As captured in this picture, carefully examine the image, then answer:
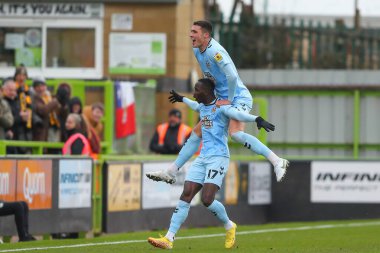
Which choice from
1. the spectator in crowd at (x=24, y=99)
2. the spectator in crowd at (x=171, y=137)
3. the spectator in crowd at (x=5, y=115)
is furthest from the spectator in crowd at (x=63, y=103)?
the spectator in crowd at (x=171, y=137)

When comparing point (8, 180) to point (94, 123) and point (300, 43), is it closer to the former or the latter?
point (94, 123)

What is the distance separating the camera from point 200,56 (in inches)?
557

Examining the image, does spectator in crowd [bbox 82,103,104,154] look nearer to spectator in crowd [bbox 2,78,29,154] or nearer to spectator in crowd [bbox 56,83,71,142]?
spectator in crowd [bbox 56,83,71,142]

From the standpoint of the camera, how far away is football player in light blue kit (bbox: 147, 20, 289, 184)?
14.0 meters

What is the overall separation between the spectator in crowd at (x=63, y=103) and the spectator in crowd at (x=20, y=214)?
328 cm

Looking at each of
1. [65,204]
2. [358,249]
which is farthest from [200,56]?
[65,204]

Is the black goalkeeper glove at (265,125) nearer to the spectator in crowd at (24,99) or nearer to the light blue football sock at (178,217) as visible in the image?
the light blue football sock at (178,217)

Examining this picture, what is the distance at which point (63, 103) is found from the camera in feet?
65.1

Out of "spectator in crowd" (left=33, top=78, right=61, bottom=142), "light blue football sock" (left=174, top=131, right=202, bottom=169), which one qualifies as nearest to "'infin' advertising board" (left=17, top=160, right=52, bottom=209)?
"spectator in crowd" (left=33, top=78, right=61, bottom=142)

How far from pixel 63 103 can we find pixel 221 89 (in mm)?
6023

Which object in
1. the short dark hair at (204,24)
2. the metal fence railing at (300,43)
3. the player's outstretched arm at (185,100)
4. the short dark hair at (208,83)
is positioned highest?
the metal fence railing at (300,43)

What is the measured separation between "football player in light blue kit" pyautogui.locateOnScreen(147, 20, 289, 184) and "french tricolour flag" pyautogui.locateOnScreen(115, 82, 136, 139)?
25.6 feet

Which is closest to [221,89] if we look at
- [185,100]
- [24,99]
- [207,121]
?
[207,121]

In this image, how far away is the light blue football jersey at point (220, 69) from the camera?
14.0 meters
